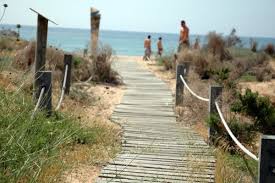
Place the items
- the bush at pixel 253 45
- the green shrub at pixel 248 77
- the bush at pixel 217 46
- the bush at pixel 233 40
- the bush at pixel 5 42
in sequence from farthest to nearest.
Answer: the bush at pixel 253 45
the bush at pixel 233 40
the bush at pixel 217 46
the green shrub at pixel 248 77
the bush at pixel 5 42

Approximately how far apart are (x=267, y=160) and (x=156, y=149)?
3513 millimetres

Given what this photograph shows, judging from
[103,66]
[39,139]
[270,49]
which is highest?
[270,49]

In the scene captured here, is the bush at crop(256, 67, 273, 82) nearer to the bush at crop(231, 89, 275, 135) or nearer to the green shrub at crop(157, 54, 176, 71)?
the green shrub at crop(157, 54, 176, 71)

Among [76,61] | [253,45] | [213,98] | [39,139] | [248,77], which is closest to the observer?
[39,139]

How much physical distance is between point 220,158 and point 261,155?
2.57 meters

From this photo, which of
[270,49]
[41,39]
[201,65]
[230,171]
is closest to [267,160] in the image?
[230,171]

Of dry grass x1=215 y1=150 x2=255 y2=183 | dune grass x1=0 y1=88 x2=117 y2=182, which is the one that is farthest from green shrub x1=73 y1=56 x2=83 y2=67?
dune grass x1=0 y1=88 x2=117 y2=182

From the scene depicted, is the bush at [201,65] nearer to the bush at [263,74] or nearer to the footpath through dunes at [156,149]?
the bush at [263,74]

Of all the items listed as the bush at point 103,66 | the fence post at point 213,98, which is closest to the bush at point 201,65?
the bush at point 103,66

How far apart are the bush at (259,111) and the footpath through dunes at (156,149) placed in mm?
850

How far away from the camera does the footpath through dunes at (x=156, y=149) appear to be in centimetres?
559

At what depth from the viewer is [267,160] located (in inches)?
136

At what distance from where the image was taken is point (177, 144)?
7.21m

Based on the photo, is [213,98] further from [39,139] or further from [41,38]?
[39,139]
